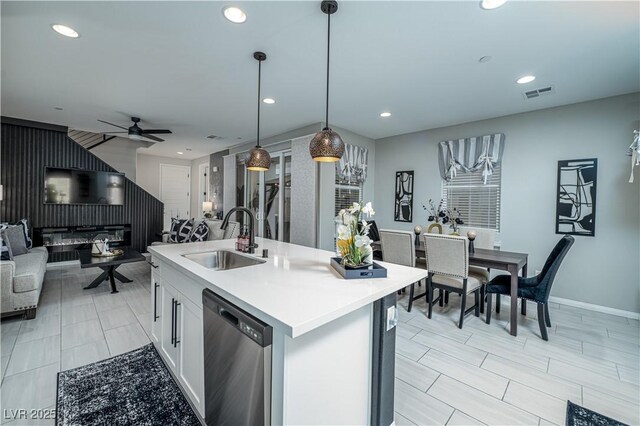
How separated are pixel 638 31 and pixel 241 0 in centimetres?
295

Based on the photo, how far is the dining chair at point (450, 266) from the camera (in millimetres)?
2812

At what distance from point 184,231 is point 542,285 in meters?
5.54

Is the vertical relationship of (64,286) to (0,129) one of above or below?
below

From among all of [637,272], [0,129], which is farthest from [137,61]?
[637,272]

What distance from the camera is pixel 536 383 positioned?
202 cm

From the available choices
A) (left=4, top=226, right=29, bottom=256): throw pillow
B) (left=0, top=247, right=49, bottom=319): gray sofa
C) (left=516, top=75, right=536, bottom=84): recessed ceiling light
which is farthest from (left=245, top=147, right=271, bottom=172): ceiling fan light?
(left=4, top=226, right=29, bottom=256): throw pillow

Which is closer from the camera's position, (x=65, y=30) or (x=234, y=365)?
(x=234, y=365)

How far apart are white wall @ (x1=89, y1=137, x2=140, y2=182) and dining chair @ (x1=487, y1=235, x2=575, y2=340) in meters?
7.50

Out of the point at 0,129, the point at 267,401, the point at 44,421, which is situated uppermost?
the point at 0,129

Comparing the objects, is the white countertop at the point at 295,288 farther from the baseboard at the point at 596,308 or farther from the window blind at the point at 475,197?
the baseboard at the point at 596,308

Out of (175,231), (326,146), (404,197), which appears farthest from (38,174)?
(404,197)

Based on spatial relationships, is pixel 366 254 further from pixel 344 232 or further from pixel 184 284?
pixel 184 284

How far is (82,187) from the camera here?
17.6 ft

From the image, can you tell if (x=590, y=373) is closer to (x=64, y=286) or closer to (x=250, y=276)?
(x=250, y=276)
